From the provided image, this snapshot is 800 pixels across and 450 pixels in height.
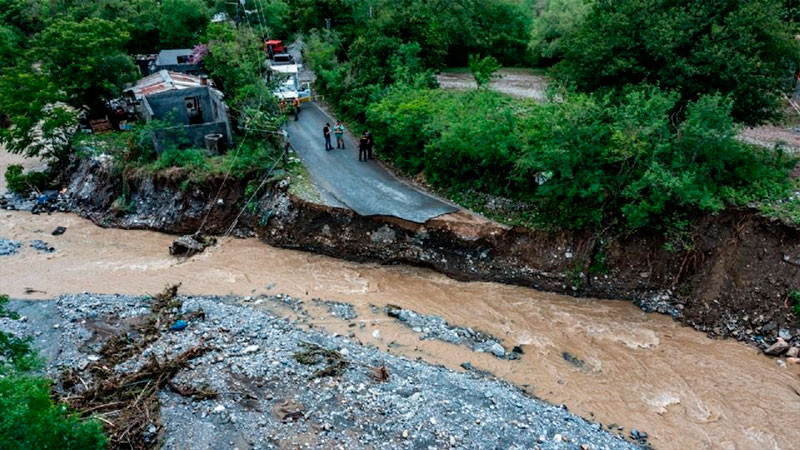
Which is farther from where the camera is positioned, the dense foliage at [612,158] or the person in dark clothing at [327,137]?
the person in dark clothing at [327,137]

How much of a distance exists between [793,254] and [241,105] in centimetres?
2422

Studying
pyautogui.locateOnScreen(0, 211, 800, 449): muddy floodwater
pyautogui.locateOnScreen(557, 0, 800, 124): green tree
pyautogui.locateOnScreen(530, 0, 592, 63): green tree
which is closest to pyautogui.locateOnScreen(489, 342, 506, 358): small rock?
pyautogui.locateOnScreen(0, 211, 800, 449): muddy floodwater

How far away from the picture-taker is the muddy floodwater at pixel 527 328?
14820 mm

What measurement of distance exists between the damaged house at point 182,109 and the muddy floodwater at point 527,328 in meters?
5.11

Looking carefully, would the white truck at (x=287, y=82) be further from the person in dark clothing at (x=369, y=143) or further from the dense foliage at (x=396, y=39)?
the person in dark clothing at (x=369, y=143)

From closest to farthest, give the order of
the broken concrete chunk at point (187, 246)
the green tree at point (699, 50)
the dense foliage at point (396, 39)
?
the green tree at point (699, 50) → the broken concrete chunk at point (187, 246) → the dense foliage at point (396, 39)

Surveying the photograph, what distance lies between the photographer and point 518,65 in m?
39.6

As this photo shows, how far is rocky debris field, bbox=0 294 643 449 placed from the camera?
1305 cm

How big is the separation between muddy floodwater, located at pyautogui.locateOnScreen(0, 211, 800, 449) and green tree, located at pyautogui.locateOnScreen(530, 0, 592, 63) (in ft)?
64.7

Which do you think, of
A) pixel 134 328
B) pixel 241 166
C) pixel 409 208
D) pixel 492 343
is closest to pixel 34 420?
pixel 134 328

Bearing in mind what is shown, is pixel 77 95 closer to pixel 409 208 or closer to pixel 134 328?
pixel 134 328

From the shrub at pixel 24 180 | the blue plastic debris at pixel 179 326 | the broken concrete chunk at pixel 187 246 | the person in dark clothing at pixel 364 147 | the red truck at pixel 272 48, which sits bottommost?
the blue plastic debris at pixel 179 326

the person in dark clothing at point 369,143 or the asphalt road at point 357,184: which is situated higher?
the person in dark clothing at point 369,143

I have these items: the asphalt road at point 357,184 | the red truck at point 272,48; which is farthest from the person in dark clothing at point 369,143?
the red truck at point 272,48
